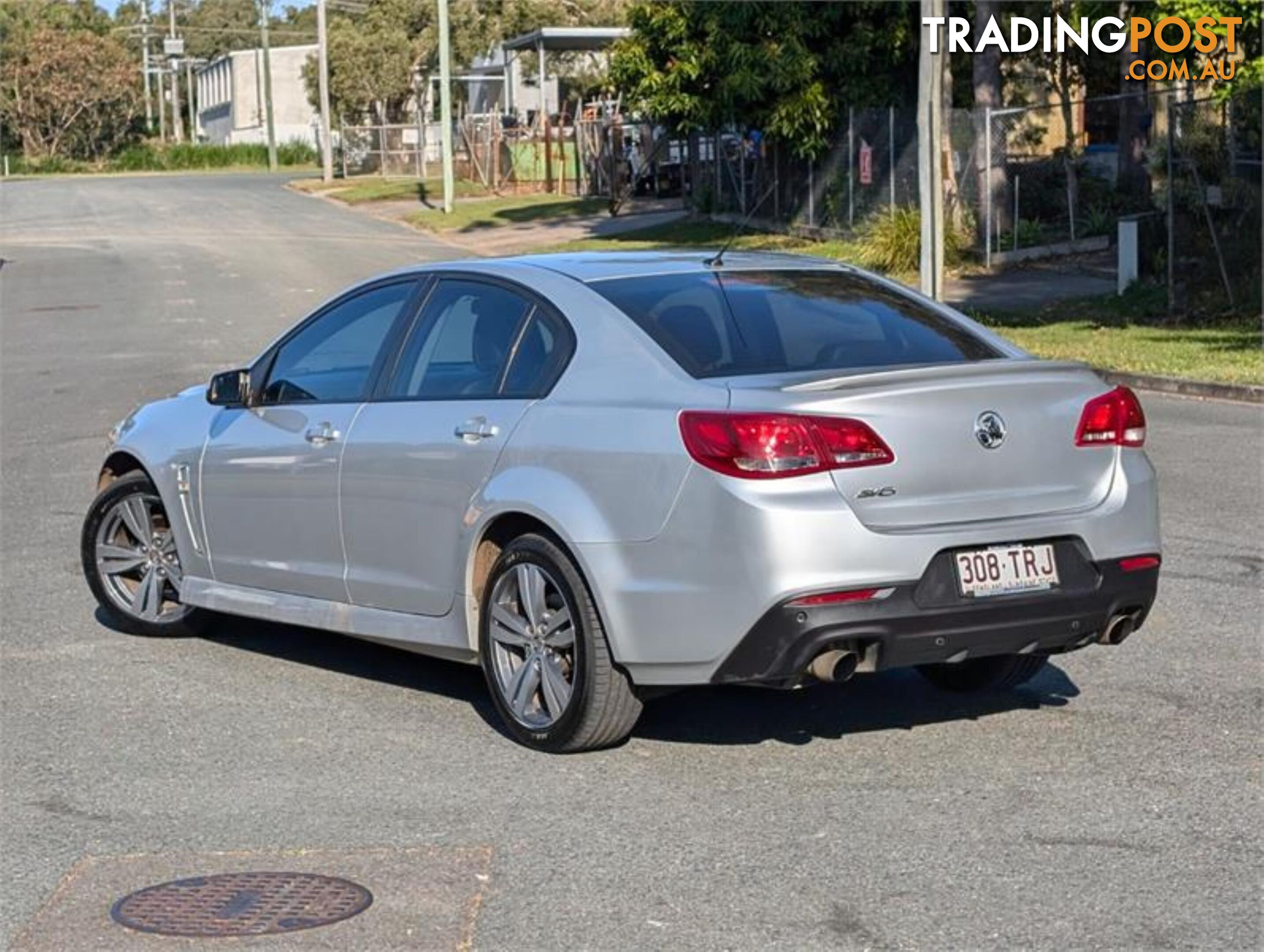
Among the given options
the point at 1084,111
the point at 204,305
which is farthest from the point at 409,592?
the point at 1084,111

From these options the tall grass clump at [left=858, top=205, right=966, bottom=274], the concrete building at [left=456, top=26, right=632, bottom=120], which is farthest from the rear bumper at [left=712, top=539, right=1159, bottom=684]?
the concrete building at [left=456, top=26, right=632, bottom=120]

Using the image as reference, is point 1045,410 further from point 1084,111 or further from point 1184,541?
point 1084,111

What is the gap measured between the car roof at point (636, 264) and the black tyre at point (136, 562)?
175 cm

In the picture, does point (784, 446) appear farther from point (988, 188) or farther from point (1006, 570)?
point (988, 188)

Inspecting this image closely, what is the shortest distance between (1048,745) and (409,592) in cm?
223

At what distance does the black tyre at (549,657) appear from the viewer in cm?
668

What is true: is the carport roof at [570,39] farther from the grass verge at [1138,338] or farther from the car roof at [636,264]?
the car roof at [636,264]

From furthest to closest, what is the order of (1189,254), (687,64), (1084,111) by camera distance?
(1084,111)
(687,64)
(1189,254)

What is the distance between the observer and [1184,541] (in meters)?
10.8

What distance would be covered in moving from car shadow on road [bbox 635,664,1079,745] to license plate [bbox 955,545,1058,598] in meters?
0.89

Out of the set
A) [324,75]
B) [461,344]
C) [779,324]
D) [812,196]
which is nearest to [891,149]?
[812,196]

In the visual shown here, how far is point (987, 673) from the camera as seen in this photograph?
25.3 ft

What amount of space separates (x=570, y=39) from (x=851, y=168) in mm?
29924

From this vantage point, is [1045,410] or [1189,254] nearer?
[1045,410]
